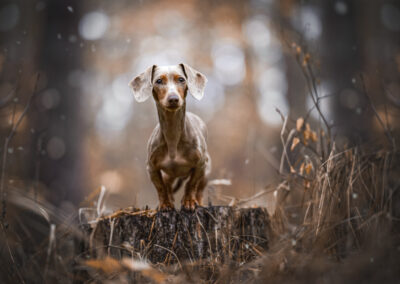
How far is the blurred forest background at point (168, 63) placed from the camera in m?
3.97

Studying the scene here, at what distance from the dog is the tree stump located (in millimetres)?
188

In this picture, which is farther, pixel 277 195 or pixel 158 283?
pixel 277 195

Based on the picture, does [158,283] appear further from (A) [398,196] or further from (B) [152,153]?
(A) [398,196]

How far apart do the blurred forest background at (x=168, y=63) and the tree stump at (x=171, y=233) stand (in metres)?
0.55

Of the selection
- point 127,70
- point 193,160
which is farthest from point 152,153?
point 127,70

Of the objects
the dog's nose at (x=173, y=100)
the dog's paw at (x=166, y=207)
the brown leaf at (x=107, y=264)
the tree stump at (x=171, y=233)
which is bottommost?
the brown leaf at (x=107, y=264)

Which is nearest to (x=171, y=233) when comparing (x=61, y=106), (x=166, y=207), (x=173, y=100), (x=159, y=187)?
(x=166, y=207)

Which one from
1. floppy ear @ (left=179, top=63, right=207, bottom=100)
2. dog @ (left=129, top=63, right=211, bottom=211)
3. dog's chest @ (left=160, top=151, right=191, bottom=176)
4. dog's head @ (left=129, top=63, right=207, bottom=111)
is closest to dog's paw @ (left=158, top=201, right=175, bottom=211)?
dog @ (left=129, top=63, right=211, bottom=211)

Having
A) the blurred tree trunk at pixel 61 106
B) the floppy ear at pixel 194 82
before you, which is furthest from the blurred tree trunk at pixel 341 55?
the blurred tree trunk at pixel 61 106

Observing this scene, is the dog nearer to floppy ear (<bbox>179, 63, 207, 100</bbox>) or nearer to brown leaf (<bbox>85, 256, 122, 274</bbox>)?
floppy ear (<bbox>179, 63, 207, 100</bbox>)

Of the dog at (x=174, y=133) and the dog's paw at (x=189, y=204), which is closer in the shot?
the dog at (x=174, y=133)

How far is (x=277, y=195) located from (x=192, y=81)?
4.42 ft

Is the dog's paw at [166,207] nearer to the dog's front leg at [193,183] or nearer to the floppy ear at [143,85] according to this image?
the dog's front leg at [193,183]

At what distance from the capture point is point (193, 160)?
10.8 feet
